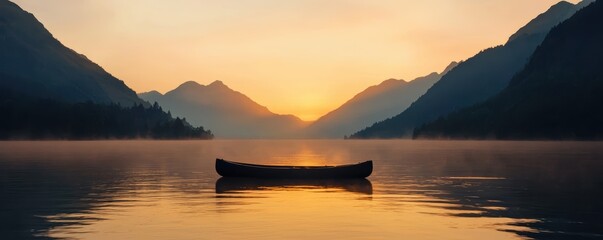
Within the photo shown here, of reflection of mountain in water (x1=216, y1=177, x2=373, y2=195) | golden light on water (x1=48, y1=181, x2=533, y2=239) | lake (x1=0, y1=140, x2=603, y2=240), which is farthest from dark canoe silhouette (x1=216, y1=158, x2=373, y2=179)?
golden light on water (x1=48, y1=181, x2=533, y2=239)

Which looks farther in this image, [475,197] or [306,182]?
[306,182]

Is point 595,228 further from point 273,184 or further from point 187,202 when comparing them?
point 273,184

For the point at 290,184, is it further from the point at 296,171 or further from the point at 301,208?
the point at 301,208

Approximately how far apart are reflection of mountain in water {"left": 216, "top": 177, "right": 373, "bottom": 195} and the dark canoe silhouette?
568 mm

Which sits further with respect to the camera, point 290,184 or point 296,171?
point 296,171

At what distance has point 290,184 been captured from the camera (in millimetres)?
69188

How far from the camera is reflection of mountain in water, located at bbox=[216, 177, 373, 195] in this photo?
207 ft

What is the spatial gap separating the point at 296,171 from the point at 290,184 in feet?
17.2

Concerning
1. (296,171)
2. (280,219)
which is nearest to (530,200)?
(280,219)

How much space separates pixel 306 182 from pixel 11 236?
41.4m

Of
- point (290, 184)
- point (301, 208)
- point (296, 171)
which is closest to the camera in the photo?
point (301, 208)

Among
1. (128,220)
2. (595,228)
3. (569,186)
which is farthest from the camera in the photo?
(569,186)

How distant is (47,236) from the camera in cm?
3347

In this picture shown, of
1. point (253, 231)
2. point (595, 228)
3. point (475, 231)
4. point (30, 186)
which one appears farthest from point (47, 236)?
point (30, 186)
